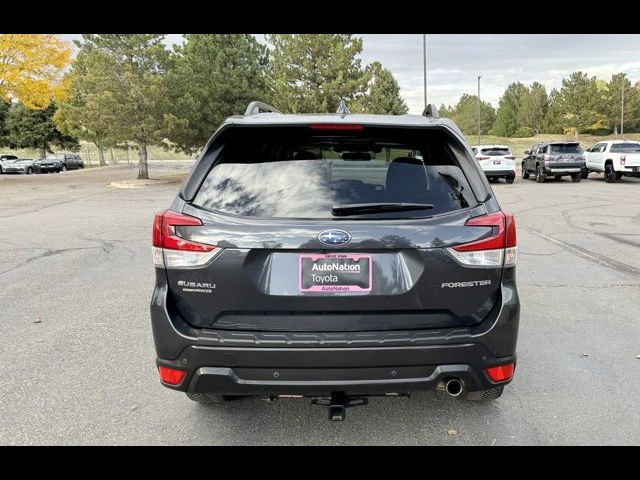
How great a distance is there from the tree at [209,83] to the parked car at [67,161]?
22.4m

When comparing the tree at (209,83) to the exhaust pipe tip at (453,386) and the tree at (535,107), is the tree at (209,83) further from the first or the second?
the tree at (535,107)

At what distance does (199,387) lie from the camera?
252cm

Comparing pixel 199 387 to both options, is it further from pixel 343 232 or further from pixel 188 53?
pixel 188 53

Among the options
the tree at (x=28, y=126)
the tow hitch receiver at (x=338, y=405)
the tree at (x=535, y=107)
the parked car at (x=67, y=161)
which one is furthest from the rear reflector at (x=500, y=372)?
the tree at (x=535, y=107)

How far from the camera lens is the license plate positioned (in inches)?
95.3

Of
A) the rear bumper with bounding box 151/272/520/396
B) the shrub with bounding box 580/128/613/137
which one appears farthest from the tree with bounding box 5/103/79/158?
the shrub with bounding box 580/128/613/137

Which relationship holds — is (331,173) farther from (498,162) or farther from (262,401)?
(498,162)

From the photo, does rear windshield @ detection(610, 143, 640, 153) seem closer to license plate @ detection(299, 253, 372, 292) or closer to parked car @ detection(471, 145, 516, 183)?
parked car @ detection(471, 145, 516, 183)

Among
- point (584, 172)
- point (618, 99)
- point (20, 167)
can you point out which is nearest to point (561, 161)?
point (584, 172)

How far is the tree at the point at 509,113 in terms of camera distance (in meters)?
92.5

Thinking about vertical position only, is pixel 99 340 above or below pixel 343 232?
below

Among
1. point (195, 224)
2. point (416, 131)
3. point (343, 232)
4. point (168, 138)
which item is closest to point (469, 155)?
point (416, 131)

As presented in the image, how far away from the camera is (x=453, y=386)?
2561mm
